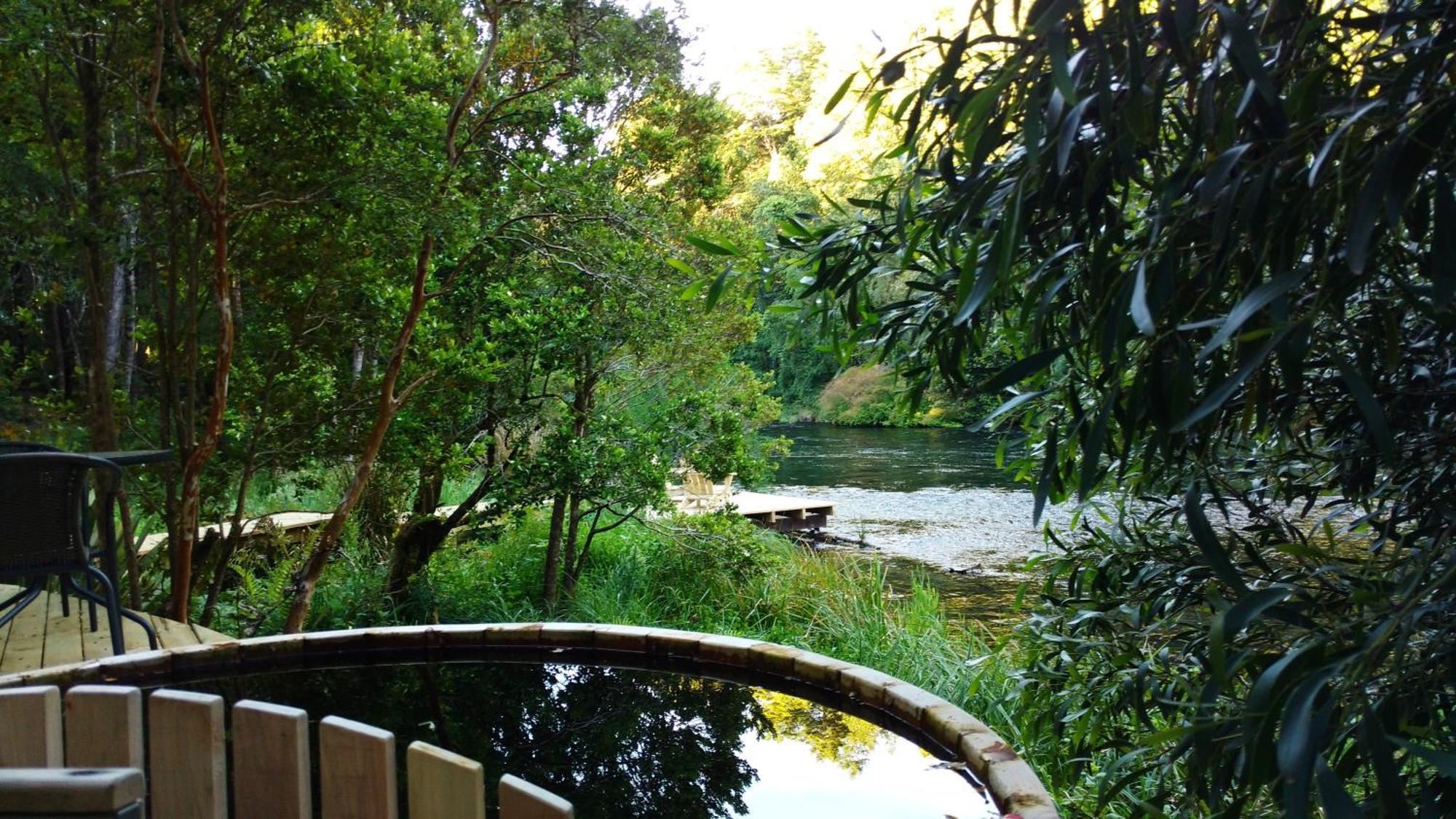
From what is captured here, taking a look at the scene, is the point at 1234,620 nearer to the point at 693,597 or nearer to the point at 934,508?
the point at 693,597

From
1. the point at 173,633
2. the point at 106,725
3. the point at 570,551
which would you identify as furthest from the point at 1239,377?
the point at 570,551

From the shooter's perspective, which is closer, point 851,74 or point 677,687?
point 851,74

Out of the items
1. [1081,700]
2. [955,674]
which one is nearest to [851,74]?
[1081,700]

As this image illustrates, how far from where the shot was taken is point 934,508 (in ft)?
38.1

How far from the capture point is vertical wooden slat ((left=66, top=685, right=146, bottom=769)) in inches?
47.3

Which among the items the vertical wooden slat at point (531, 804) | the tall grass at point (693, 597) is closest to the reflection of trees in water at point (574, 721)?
the vertical wooden slat at point (531, 804)

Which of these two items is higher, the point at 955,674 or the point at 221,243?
the point at 221,243

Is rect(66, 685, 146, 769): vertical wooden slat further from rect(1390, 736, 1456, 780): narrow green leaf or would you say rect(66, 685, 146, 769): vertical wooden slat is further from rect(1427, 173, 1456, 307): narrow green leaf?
rect(1427, 173, 1456, 307): narrow green leaf

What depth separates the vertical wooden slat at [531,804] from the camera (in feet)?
2.85

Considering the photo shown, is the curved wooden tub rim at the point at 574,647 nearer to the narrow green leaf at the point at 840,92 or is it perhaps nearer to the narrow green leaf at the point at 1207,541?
the narrow green leaf at the point at 1207,541

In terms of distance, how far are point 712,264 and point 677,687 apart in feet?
13.0

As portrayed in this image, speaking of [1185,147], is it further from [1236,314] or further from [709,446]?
[709,446]

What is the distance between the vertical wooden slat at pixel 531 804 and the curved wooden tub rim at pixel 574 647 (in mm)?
891

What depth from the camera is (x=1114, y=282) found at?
38.2 inches
